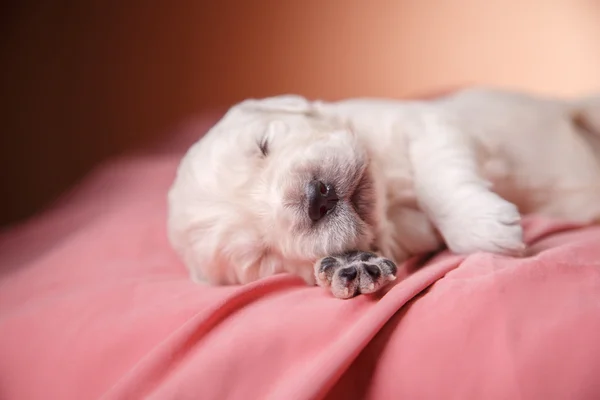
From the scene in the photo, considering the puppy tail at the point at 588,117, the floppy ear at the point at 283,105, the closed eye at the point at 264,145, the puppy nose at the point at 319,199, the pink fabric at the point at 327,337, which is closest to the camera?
the pink fabric at the point at 327,337

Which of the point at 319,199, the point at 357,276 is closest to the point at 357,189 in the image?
the point at 319,199

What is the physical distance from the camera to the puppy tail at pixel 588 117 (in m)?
1.85

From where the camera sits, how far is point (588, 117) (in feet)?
6.11

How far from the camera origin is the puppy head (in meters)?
1.20

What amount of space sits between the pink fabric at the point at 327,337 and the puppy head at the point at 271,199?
0.08m

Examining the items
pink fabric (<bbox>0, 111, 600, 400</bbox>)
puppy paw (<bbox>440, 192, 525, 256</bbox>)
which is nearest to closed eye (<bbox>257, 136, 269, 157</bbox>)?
pink fabric (<bbox>0, 111, 600, 400</bbox>)

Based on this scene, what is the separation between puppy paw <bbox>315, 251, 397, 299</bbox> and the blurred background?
1646 millimetres

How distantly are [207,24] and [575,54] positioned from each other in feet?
5.48

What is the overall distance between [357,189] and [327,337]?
1.25ft

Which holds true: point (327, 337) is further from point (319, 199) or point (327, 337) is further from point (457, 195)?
point (457, 195)

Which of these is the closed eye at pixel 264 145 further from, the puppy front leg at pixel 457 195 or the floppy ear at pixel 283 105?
the puppy front leg at pixel 457 195

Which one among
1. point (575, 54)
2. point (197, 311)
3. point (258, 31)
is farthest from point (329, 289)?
point (575, 54)

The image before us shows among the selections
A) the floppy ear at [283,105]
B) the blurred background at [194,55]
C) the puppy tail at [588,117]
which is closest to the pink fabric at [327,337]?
the floppy ear at [283,105]

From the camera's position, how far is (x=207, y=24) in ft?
8.81
